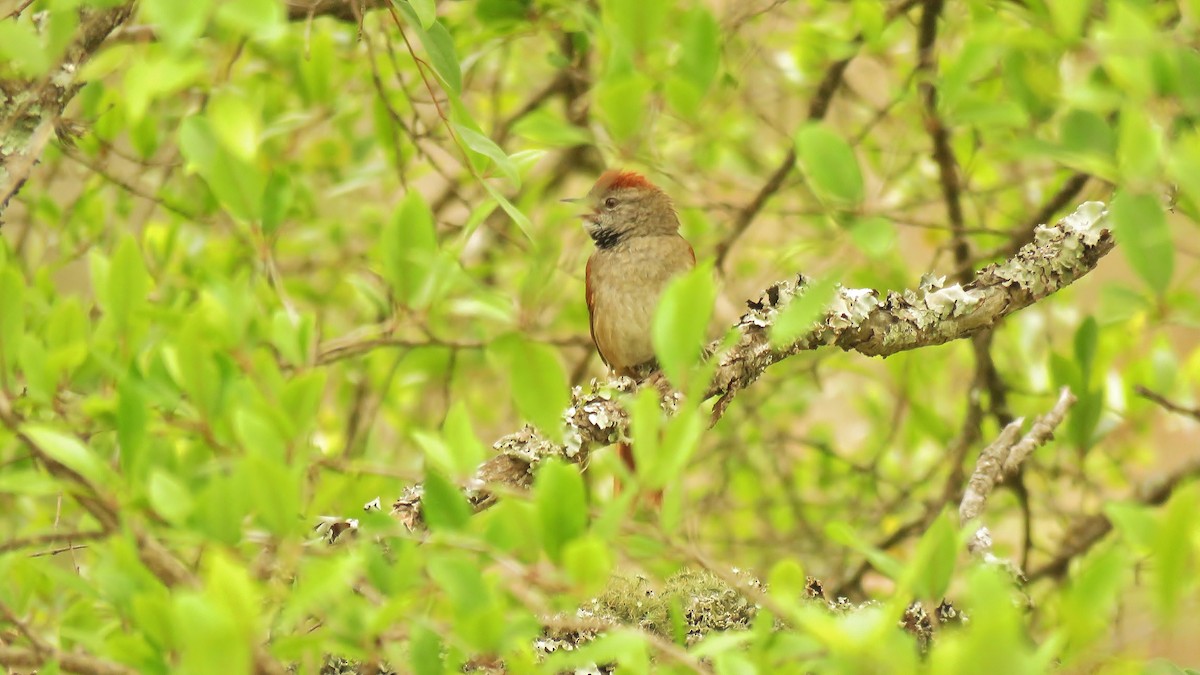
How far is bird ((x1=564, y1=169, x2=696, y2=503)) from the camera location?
12.9ft

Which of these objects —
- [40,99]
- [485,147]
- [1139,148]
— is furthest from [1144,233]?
[40,99]

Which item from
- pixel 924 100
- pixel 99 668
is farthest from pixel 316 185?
pixel 99 668

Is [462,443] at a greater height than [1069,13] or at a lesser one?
lesser

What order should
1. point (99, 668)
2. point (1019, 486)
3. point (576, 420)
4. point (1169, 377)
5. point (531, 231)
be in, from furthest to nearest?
point (1019, 486), point (1169, 377), point (576, 420), point (531, 231), point (99, 668)

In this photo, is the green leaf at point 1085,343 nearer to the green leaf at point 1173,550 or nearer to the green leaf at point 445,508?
the green leaf at point 1173,550

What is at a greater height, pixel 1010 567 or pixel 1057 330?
pixel 1010 567

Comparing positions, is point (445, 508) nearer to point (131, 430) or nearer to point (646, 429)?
point (646, 429)

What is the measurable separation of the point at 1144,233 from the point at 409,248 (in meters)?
0.94

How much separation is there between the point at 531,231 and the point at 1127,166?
2.65 feet

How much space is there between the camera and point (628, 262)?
406 centimetres

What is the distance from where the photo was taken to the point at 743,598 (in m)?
2.44

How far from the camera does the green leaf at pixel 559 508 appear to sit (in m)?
1.25

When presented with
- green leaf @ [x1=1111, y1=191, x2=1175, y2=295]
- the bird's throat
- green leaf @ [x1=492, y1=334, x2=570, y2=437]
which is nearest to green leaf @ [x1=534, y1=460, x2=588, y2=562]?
green leaf @ [x1=492, y1=334, x2=570, y2=437]

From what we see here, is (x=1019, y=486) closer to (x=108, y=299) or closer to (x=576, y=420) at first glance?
(x=576, y=420)
